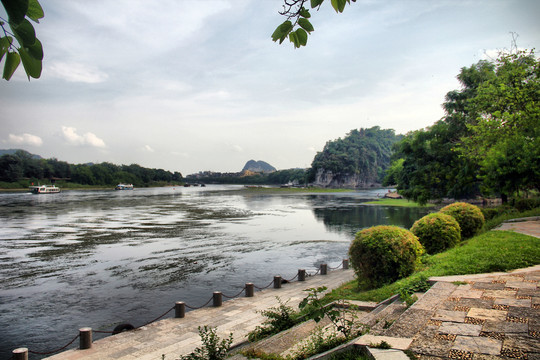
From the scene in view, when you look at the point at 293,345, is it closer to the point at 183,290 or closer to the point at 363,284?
the point at 363,284

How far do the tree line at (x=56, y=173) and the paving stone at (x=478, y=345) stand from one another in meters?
143

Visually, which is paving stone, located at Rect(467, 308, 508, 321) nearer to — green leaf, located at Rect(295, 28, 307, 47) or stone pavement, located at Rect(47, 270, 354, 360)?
stone pavement, located at Rect(47, 270, 354, 360)

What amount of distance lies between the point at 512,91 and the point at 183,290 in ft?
67.5

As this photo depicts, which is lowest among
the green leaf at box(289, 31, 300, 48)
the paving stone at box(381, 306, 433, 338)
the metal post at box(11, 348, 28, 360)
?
the metal post at box(11, 348, 28, 360)

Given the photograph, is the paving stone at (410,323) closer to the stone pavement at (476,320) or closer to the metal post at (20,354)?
the stone pavement at (476,320)

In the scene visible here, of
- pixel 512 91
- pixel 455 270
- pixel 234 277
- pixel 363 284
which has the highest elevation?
pixel 512 91

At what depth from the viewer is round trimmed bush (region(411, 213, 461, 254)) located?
40.8 feet

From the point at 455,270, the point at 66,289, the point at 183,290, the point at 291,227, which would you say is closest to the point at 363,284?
the point at 455,270

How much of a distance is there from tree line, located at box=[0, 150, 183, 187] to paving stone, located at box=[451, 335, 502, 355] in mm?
143243

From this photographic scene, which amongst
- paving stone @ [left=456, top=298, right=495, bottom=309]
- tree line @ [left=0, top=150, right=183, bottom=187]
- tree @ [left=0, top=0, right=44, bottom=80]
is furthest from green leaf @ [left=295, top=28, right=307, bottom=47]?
tree line @ [left=0, top=150, right=183, bottom=187]

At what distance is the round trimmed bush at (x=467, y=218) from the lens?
15.3 m

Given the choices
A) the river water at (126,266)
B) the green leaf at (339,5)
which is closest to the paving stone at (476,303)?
the green leaf at (339,5)

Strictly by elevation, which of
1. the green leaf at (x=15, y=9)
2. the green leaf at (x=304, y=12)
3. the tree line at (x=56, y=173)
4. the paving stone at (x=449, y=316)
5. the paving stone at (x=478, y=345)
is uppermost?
the tree line at (x=56, y=173)

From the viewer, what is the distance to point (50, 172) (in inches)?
5221
